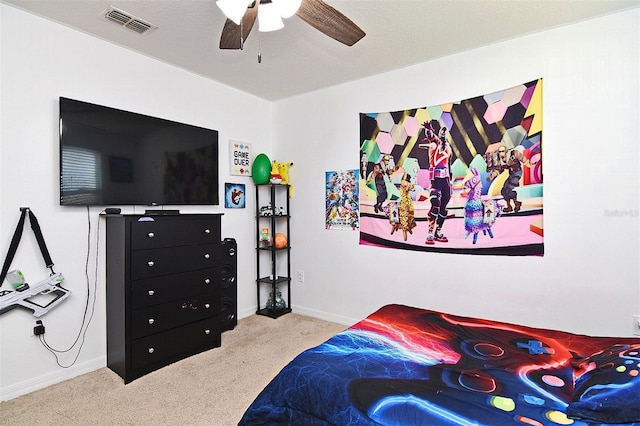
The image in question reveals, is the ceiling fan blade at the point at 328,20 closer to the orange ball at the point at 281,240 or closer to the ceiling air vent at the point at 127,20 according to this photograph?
the ceiling air vent at the point at 127,20

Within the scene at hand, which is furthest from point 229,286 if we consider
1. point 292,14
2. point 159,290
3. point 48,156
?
point 292,14

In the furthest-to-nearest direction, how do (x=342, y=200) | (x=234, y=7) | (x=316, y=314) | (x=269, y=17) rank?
(x=316, y=314) < (x=342, y=200) < (x=269, y=17) < (x=234, y=7)

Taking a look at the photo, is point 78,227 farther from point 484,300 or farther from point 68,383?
point 484,300

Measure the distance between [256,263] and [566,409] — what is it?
336cm

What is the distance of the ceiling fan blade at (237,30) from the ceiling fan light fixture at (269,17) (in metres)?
0.03

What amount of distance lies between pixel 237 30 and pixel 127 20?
108 centimetres

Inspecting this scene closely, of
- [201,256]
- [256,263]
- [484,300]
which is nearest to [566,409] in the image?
[484,300]

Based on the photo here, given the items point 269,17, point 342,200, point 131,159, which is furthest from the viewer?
point 342,200

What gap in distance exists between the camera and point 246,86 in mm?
3779

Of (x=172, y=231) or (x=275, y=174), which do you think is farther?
(x=275, y=174)

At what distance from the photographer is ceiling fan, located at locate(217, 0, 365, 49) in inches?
66.4

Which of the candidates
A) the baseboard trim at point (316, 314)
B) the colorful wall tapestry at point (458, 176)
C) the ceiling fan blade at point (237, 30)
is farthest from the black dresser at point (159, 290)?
the colorful wall tapestry at point (458, 176)

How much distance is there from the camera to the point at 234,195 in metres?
3.82

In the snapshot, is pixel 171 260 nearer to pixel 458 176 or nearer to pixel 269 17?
pixel 269 17
